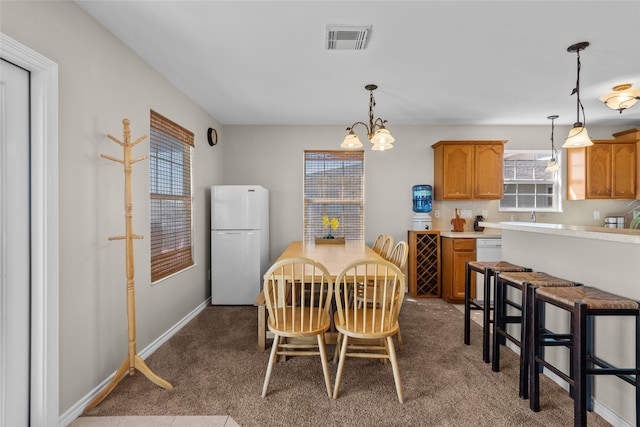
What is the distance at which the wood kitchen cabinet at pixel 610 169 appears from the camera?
14.9ft

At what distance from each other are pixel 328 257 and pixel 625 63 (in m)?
3.09

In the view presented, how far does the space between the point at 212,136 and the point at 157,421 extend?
3.37m

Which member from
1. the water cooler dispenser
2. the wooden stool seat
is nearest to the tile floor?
the wooden stool seat

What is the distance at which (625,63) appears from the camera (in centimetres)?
281

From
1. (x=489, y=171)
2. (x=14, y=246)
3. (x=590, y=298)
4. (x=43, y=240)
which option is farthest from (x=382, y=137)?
(x=14, y=246)

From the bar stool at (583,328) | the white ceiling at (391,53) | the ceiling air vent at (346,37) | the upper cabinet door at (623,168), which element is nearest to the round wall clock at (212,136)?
the white ceiling at (391,53)

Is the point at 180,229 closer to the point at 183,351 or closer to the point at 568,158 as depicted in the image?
the point at 183,351

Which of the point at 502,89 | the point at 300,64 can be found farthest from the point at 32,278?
the point at 502,89

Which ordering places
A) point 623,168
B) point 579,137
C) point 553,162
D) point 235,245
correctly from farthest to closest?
point 623,168 < point 235,245 < point 553,162 < point 579,137

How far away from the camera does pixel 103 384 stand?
2.26 meters

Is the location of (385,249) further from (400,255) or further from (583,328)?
(583,328)

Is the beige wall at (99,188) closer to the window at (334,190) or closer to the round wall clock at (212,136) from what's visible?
the round wall clock at (212,136)

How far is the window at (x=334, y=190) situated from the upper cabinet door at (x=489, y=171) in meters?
1.62

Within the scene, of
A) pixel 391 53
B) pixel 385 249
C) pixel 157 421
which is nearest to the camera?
pixel 157 421
